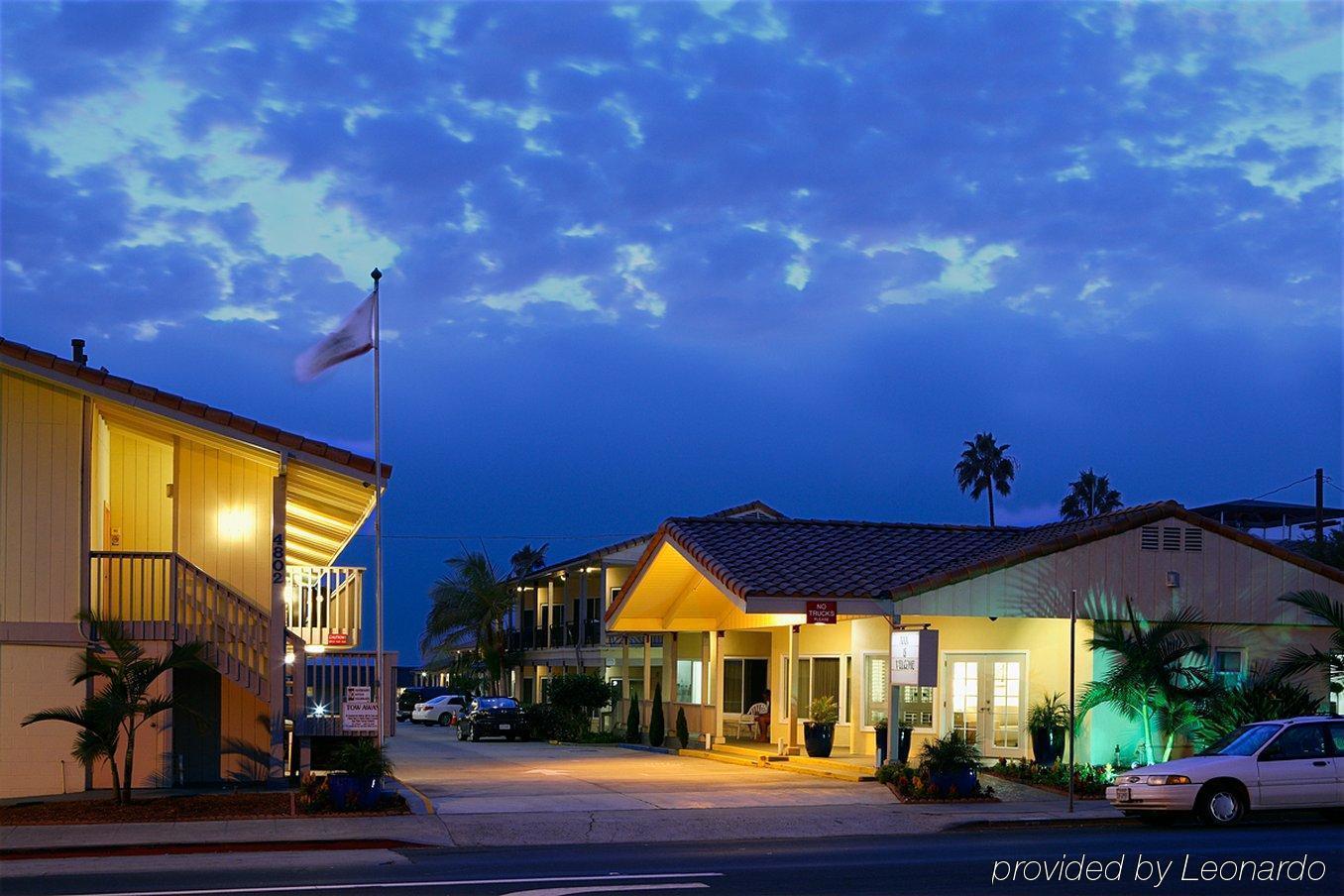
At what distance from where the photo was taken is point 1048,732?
24547 millimetres

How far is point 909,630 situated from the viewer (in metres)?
24.1

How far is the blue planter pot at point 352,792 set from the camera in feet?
63.3

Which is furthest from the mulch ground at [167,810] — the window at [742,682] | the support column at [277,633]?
the window at [742,682]

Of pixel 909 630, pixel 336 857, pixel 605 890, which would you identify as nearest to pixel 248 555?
pixel 336 857

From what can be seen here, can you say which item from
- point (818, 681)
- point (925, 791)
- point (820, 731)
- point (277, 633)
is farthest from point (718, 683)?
point (277, 633)

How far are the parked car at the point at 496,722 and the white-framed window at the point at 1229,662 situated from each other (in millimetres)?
24149

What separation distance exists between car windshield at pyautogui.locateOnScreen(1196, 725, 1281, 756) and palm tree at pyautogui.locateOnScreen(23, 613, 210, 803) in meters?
13.3

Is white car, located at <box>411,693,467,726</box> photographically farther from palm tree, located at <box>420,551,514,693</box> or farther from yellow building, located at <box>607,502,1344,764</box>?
yellow building, located at <box>607,502,1344,764</box>

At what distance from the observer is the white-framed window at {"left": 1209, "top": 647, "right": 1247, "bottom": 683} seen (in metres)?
25.3

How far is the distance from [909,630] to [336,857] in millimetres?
11133

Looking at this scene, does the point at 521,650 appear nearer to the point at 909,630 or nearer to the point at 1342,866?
the point at 909,630

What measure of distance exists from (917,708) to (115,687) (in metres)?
14.6

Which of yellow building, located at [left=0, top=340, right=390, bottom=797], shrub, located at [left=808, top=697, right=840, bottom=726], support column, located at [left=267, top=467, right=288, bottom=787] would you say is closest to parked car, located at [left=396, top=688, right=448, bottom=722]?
shrub, located at [left=808, top=697, right=840, bottom=726]

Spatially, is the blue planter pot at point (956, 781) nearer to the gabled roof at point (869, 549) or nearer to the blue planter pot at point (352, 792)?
the gabled roof at point (869, 549)
